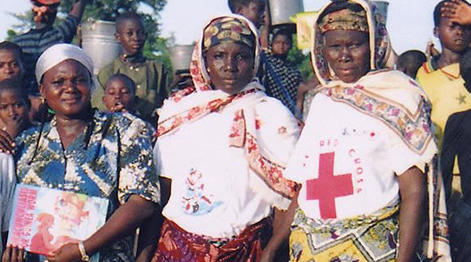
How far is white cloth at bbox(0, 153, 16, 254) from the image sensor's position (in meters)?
4.43

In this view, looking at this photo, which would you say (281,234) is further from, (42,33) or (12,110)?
(42,33)

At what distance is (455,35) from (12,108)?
111 inches

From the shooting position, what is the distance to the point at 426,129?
13.3ft

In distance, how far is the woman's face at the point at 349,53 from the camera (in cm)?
422

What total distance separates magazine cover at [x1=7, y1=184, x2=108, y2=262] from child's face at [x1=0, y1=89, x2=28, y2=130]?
3.85 feet

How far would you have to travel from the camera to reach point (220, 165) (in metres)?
4.57

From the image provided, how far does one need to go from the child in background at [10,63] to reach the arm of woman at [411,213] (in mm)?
3089

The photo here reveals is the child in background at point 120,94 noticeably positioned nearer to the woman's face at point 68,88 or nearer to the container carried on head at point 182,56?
the container carried on head at point 182,56

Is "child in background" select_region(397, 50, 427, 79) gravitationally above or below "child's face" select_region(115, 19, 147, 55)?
below

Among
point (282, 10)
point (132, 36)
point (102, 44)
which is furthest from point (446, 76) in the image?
point (102, 44)

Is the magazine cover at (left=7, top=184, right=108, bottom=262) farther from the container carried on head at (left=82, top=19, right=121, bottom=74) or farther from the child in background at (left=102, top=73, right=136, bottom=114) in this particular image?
the container carried on head at (left=82, top=19, right=121, bottom=74)

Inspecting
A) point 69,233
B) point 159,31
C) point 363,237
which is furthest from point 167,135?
point 159,31

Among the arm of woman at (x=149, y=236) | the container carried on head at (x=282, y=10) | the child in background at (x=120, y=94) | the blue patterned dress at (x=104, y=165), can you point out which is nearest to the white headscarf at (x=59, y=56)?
the blue patterned dress at (x=104, y=165)

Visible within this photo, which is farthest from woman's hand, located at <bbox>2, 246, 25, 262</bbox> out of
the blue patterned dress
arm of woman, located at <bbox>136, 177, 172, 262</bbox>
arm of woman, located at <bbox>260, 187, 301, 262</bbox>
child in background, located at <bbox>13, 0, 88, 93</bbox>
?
child in background, located at <bbox>13, 0, 88, 93</bbox>
